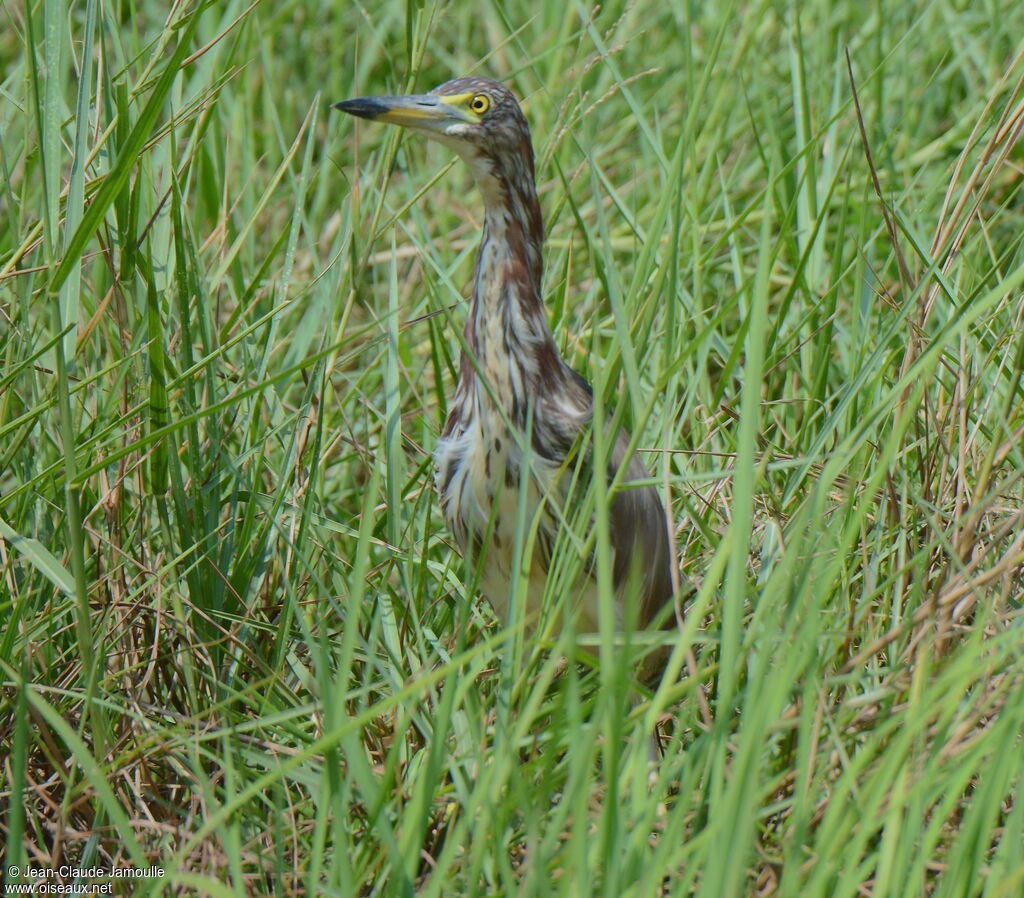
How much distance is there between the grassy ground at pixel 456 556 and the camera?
1623mm

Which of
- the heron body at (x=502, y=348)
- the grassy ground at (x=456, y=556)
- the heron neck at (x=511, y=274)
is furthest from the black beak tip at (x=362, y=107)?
the heron neck at (x=511, y=274)

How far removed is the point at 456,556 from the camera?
300cm

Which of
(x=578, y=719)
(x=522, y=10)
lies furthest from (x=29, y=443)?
(x=522, y=10)

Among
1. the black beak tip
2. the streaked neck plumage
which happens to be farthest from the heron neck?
the black beak tip

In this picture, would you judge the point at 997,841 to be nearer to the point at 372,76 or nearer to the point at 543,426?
the point at 543,426

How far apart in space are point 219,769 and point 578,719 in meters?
0.93

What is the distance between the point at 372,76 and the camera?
4895 mm

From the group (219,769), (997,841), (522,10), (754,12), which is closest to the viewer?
(997,841)

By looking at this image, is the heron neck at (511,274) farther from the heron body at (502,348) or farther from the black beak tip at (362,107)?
the black beak tip at (362,107)

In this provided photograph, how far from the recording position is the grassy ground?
162 cm

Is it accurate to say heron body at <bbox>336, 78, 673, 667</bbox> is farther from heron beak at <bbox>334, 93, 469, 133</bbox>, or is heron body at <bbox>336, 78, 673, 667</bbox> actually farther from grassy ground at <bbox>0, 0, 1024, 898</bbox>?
grassy ground at <bbox>0, 0, 1024, 898</bbox>

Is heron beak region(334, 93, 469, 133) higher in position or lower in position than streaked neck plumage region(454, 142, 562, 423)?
higher

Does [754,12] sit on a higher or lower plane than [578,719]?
higher

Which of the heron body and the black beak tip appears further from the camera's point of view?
the heron body
